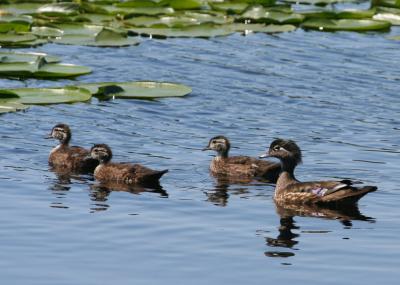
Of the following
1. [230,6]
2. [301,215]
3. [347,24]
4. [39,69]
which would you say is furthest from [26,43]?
[301,215]

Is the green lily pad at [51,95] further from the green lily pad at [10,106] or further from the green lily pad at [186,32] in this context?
the green lily pad at [186,32]

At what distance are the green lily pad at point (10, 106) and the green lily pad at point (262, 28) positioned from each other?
8.45 metres

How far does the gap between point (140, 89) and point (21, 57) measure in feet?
8.60

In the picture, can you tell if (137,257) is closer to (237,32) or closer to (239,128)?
(239,128)

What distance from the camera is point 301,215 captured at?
1738cm

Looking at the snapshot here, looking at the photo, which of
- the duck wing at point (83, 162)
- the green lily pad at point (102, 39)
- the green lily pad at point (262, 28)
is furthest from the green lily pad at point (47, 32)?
the duck wing at point (83, 162)

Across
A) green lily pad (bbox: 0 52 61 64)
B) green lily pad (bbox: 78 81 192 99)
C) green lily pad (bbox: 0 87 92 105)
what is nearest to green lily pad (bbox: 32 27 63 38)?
green lily pad (bbox: 0 52 61 64)

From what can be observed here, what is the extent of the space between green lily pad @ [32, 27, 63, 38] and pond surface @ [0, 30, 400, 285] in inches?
17.2

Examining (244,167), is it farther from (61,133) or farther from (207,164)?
(61,133)

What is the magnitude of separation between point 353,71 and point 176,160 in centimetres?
823

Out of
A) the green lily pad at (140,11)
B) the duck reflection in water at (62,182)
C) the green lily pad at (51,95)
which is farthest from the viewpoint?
the green lily pad at (140,11)

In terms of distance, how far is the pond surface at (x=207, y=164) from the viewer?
14.4m

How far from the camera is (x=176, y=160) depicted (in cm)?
1989

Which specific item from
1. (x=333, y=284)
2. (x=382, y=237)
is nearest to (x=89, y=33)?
(x=382, y=237)
